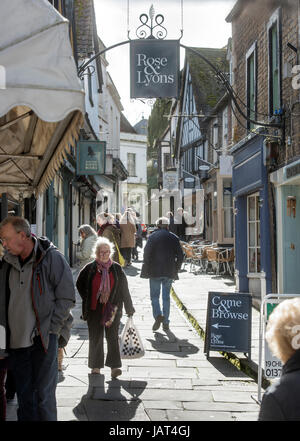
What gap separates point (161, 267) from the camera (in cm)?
910

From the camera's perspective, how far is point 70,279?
441cm

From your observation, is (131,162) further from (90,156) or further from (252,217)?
(252,217)

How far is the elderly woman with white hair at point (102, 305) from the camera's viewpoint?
6324 millimetres

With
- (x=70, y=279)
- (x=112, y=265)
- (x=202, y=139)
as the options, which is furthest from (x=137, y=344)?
(x=202, y=139)

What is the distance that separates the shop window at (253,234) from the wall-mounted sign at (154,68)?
11.5ft

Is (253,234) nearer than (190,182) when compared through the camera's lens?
Yes

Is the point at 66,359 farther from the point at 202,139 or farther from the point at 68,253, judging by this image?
the point at 202,139

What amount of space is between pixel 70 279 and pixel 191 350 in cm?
375

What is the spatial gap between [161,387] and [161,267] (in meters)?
3.38

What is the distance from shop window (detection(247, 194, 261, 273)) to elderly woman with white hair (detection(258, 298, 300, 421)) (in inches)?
379

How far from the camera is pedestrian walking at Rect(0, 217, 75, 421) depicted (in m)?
4.20

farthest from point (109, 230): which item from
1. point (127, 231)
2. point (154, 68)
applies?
point (127, 231)

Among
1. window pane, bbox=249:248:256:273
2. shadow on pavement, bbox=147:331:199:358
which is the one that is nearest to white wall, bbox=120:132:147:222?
window pane, bbox=249:248:256:273

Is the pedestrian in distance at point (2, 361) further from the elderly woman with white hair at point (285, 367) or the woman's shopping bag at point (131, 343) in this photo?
the elderly woman with white hair at point (285, 367)
